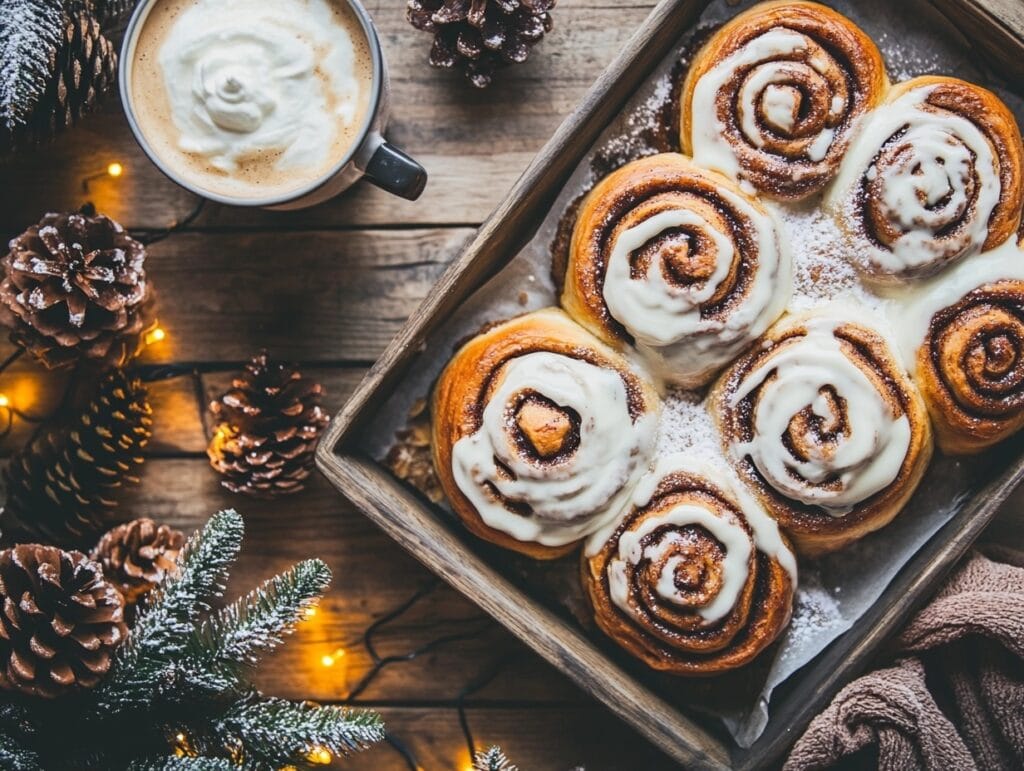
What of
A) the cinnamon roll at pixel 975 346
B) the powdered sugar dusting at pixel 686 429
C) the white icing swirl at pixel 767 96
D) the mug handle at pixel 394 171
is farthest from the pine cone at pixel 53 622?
the cinnamon roll at pixel 975 346

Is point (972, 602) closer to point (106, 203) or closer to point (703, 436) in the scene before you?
point (703, 436)

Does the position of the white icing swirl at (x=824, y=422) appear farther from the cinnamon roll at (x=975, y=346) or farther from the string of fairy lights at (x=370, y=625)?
the string of fairy lights at (x=370, y=625)

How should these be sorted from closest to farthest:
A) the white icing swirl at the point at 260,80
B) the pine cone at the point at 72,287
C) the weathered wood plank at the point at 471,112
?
1. the white icing swirl at the point at 260,80
2. the pine cone at the point at 72,287
3. the weathered wood plank at the point at 471,112

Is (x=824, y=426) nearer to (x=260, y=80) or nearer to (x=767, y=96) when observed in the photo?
(x=767, y=96)

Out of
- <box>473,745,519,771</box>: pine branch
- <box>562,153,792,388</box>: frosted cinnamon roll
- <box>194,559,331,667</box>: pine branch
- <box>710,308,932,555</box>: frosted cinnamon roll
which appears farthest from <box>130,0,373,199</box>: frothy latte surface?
<box>473,745,519,771</box>: pine branch

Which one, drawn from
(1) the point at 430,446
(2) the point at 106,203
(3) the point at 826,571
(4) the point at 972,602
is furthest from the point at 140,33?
(4) the point at 972,602

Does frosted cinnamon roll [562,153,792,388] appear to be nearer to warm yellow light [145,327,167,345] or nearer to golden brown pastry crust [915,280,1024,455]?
golden brown pastry crust [915,280,1024,455]
